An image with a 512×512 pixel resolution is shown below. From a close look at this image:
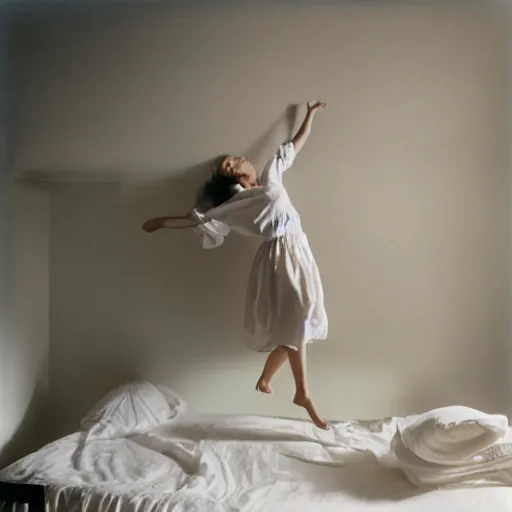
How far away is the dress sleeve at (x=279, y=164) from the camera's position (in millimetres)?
1325

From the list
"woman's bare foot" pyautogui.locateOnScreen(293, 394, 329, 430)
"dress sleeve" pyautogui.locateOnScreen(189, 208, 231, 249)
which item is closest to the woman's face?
"dress sleeve" pyautogui.locateOnScreen(189, 208, 231, 249)

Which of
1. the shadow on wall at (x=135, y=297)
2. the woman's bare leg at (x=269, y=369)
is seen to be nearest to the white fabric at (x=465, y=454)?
the woman's bare leg at (x=269, y=369)

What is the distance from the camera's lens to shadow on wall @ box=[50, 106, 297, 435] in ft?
4.81

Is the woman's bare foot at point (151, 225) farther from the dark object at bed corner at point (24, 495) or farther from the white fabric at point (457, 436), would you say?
the white fabric at point (457, 436)

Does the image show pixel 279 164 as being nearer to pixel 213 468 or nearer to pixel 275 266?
pixel 275 266

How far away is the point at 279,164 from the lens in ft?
4.42

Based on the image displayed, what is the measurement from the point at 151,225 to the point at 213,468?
559mm

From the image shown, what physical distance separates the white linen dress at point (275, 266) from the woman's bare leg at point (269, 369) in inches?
2.0

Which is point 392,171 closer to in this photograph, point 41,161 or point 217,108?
point 217,108

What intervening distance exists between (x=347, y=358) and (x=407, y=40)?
0.75 metres

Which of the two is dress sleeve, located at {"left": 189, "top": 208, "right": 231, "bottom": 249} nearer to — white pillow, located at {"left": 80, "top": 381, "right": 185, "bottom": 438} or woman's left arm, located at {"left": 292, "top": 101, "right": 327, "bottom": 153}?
woman's left arm, located at {"left": 292, "top": 101, "right": 327, "bottom": 153}

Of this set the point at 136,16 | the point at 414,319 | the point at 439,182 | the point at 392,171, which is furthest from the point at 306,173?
the point at 136,16

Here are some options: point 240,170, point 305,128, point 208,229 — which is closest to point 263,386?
point 208,229

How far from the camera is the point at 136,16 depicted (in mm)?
1423
